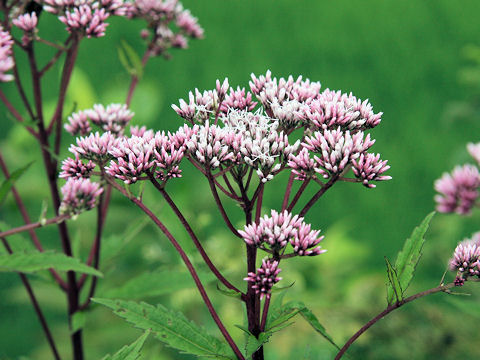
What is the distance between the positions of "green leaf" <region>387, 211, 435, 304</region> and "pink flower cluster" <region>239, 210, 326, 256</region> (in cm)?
25

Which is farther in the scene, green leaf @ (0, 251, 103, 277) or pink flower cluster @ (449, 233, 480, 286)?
green leaf @ (0, 251, 103, 277)

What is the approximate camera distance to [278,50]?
6.43 metres

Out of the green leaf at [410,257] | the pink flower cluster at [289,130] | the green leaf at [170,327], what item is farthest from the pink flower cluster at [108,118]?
the green leaf at [410,257]

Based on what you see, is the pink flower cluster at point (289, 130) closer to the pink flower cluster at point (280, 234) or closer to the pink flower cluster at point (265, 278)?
the pink flower cluster at point (280, 234)

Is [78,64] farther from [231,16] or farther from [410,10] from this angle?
[410,10]

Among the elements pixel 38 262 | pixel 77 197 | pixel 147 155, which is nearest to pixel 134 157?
pixel 147 155

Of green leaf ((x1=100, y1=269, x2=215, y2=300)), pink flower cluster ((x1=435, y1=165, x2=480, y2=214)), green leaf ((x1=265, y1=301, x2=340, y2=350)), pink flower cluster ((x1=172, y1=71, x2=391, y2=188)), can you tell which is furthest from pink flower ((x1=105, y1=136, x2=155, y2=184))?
pink flower cluster ((x1=435, y1=165, x2=480, y2=214))

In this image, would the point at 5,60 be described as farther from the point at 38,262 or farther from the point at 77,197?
the point at 38,262

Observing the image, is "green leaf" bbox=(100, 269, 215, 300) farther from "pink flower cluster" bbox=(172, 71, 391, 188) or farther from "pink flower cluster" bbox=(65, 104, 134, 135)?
"pink flower cluster" bbox=(172, 71, 391, 188)

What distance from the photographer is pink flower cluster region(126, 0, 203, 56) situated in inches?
86.6

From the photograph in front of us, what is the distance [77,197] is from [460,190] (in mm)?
1127

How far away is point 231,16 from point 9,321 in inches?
158

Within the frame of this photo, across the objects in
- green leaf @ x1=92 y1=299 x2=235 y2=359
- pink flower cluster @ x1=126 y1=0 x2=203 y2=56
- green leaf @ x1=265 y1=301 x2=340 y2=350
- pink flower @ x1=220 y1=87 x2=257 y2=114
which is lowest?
green leaf @ x1=92 y1=299 x2=235 y2=359

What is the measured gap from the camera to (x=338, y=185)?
18.6ft
